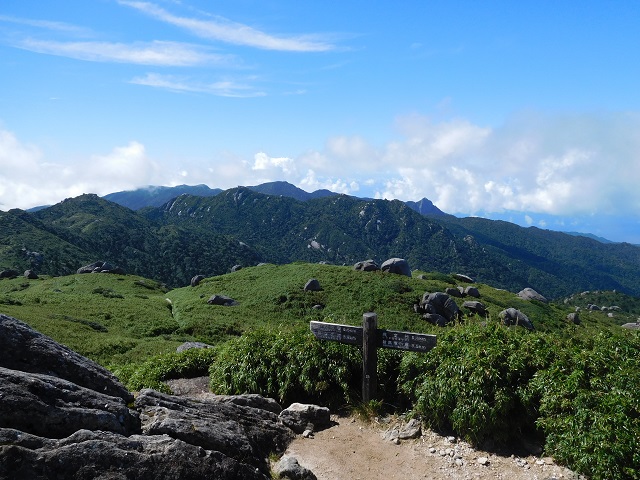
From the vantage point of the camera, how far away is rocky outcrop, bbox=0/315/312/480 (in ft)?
21.5

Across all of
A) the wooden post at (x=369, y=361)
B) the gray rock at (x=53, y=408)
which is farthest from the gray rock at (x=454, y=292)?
the gray rock at (x=53, y=408)

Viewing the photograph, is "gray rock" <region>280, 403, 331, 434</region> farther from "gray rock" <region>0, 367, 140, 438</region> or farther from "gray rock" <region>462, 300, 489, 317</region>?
"gray rock" <region>462, 300, 489, 317</region>

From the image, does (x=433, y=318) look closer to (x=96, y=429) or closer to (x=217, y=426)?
(x=217, y=426)

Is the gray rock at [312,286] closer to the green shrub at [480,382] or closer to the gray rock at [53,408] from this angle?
the green shrub at [480,382]

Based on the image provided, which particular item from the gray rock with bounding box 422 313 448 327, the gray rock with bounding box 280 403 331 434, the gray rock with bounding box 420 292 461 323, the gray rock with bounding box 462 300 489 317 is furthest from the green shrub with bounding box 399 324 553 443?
the gray rock with bounding box 462 300 489 317

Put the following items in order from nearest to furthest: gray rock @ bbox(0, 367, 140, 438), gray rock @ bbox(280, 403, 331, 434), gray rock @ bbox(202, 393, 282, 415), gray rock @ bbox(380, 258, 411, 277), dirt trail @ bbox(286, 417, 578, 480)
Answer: gray rock @ bbox(0, 367, 140, 438) < dirt trail @ bbox(286, 417, 578, 480) < gray rock @ bbox(280, 403, 331, 434) < gray rock @ bbox(202, 393, 282, 415) < gray rock @ bbox(380, 258, 411, 277)

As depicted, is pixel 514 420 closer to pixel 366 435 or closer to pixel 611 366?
pixel 611 366

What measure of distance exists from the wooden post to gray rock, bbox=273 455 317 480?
4112mm

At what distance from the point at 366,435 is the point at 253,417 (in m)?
→ 3.23

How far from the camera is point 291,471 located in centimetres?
936

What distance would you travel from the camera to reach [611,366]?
405 inches

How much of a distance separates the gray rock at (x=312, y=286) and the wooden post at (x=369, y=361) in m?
49.2

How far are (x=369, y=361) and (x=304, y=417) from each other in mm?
2564

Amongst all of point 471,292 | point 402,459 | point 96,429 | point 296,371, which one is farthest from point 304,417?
point 471,292
